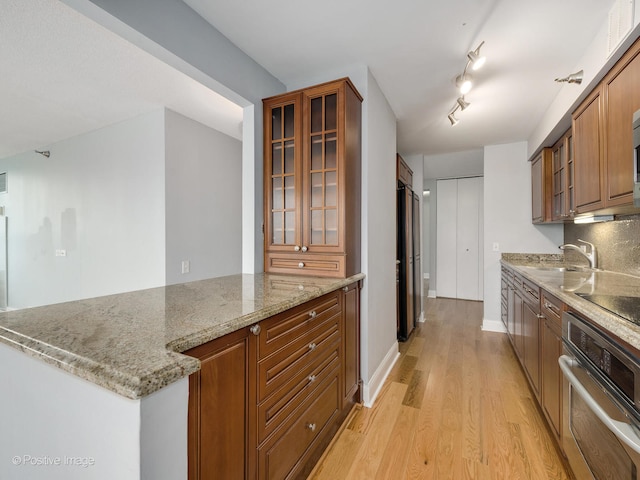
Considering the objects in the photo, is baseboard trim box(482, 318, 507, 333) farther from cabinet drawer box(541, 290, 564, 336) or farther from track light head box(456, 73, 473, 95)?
track light head box(456, 73, 473, 95)

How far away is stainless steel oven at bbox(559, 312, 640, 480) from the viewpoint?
883 millimetres

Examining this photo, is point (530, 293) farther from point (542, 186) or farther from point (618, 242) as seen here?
point (542, 186)

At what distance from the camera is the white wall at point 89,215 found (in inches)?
114

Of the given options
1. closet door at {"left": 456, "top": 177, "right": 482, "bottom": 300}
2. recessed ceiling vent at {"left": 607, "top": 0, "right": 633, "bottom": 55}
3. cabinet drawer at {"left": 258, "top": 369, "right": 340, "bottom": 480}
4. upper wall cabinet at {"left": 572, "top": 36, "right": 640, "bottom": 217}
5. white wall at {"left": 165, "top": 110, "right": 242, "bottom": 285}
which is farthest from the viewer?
closet door at {"left": 456, "top": 177, "right": 482, "bottom": 300}

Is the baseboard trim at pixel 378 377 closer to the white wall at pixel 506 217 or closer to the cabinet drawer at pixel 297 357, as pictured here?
the cabinet drawer at pixel 297 357

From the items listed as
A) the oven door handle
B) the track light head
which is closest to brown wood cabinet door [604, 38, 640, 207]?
the track light head

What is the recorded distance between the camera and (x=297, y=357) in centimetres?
133

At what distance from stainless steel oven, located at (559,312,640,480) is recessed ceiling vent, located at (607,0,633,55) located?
138 centimetres

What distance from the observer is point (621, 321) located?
3.22 feet

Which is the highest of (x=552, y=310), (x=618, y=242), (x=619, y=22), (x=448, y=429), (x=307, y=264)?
(x=619, y=22)

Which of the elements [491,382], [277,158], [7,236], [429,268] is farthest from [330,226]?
[7,236]

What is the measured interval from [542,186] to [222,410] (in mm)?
3670

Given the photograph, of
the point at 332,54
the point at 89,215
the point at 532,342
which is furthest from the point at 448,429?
the point at 89,215

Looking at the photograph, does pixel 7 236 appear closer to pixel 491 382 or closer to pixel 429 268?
pixel 491 382
